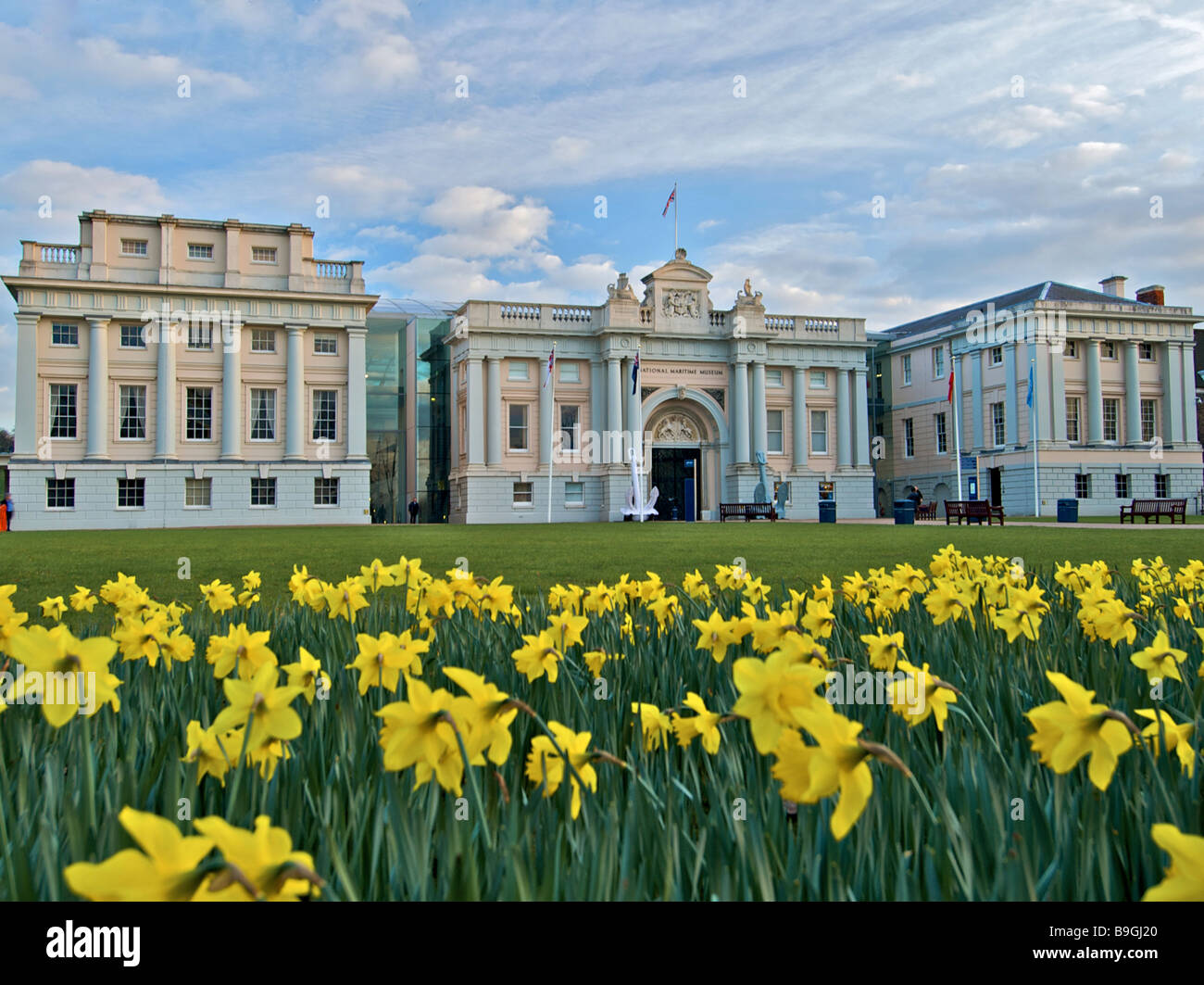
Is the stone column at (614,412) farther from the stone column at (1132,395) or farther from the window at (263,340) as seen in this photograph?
the stone column at (1132,395)

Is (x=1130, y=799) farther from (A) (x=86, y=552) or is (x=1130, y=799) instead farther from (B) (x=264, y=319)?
(B) (x=264, y=319)

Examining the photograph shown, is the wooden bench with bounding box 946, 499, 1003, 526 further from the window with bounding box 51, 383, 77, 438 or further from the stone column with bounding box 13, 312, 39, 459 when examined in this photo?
the stone column with bounding box 13, 312, 39, 459

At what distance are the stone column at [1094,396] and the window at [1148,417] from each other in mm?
3144

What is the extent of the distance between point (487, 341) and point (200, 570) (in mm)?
32547

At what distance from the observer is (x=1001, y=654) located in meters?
3.33

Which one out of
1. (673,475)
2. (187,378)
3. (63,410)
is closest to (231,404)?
(187,378)

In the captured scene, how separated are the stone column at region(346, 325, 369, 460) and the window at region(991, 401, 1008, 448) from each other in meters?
33.0

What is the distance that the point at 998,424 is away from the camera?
49.1 meters

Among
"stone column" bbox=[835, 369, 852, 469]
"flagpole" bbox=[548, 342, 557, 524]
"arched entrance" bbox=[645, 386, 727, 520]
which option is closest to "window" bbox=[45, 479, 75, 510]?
"flagpole" bbox=[548, 342, 557, 524]

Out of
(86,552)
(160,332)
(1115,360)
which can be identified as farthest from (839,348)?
(86,552)

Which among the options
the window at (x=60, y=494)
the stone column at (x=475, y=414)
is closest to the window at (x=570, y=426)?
the stone column at (x=475, y=414)

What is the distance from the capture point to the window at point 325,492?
1601 inches

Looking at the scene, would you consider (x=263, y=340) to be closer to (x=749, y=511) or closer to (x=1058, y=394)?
(x=749, y=511)

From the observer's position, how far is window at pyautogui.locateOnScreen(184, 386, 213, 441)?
131ft
